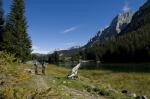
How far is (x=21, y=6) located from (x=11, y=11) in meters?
2.89

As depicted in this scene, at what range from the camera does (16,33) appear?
80938 mm

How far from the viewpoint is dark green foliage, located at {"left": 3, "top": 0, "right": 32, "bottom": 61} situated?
78312 mm

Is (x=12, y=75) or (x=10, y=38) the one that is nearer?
(x=12, y=75)

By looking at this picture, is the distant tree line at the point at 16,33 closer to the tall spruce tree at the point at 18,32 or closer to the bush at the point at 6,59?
the tall spruce tree at the point at 18,32

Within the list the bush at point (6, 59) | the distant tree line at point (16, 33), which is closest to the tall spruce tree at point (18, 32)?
the distant tree line at point (16, 33)

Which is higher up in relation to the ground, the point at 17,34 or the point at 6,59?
the point at 17,34

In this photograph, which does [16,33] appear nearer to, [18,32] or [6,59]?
[18,32]

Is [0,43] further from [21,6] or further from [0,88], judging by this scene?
[0,88]

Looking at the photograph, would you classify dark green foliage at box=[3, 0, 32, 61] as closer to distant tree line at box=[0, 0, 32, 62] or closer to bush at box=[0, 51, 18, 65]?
distant tree line at box=[0, 0, 32, 62]

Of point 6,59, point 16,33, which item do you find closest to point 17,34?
point 16,33

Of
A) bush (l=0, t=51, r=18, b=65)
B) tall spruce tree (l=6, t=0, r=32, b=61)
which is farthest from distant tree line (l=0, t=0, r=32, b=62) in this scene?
bush (l=0, t=51, r=18, b=65)

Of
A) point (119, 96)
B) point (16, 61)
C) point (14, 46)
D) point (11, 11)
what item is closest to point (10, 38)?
point (14, 46)

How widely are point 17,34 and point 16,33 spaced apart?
373 mm

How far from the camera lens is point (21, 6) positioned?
8331cm
